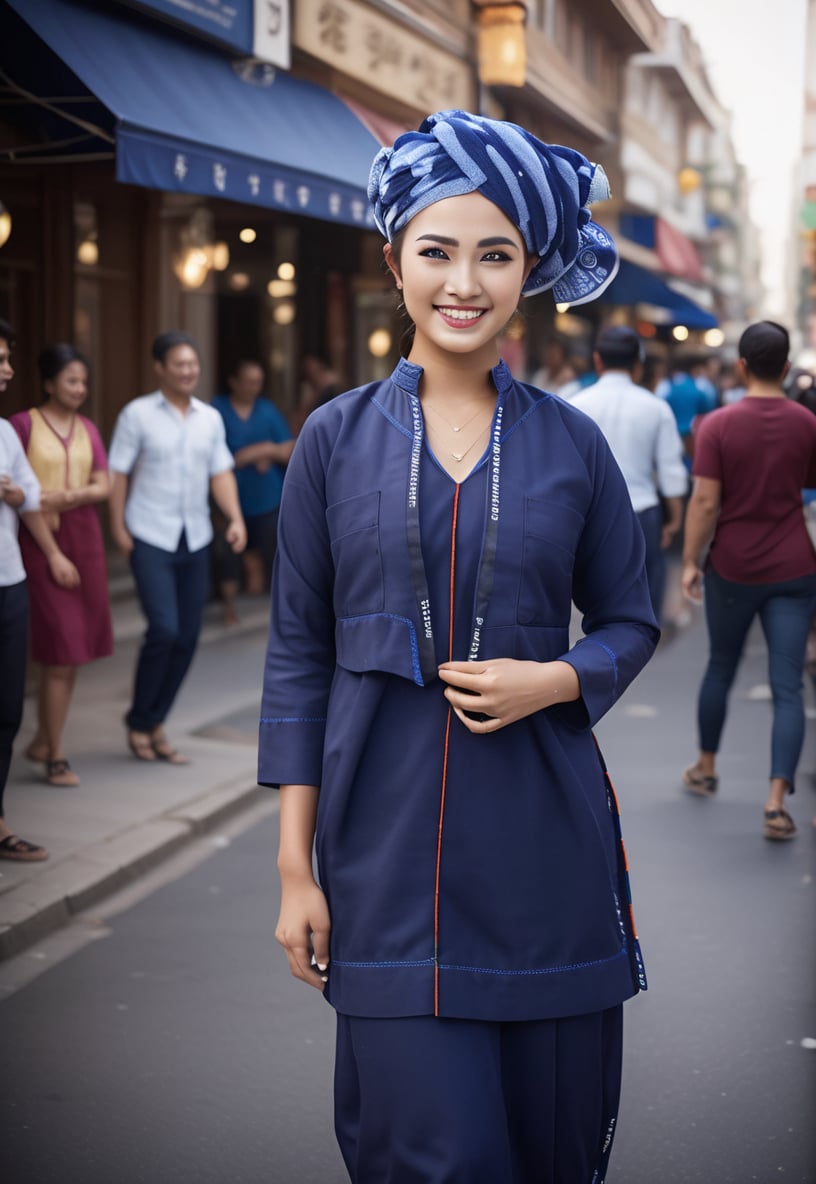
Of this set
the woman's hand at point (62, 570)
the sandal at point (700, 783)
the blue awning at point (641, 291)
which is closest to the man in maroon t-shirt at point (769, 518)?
the sandal at point (700, 783)

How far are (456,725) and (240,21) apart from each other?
31.5 ft

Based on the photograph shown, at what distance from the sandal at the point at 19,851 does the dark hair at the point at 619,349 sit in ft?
12.9

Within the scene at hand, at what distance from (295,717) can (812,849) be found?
14.4ft

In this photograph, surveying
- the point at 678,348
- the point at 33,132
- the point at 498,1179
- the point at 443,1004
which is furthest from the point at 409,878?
the point at 678,348

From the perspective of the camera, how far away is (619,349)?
8094 mm

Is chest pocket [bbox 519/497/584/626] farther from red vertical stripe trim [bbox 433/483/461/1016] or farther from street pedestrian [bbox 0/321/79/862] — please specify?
Answer: street pedestrian [bbox 0/321/79/862]

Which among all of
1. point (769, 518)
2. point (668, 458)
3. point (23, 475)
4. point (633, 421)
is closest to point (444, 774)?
point (23, 475)

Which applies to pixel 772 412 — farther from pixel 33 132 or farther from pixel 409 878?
pixel 33 132

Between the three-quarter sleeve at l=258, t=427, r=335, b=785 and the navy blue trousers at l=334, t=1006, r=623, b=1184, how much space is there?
1.40ft

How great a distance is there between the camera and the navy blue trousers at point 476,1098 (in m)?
2.27

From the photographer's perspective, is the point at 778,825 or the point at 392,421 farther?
the point at 778,825

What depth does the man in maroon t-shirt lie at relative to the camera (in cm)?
653

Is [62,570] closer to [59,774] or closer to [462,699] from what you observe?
[59,774]

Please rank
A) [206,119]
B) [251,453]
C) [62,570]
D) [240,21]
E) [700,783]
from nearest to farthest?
1. [62,570]
2. [700,783]
3. [206,119]
4. [240,21]
5. [251,453]
